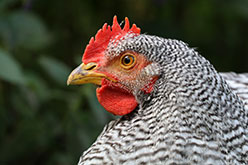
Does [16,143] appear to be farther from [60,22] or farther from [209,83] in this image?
[209,83]

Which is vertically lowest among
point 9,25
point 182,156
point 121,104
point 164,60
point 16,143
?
point 16,143

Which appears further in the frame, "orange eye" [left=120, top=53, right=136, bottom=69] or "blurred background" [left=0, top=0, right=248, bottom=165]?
"blurred background" [left=0, top=0, right=248, bottom=165]

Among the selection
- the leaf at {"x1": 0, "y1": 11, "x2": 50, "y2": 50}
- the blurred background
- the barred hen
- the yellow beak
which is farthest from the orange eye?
the leaf at {"x1": 0, "y1": 11, "x2": 50, "y2": 50}

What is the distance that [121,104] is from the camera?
2.14 metres

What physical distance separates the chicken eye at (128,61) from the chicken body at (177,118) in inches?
1.3

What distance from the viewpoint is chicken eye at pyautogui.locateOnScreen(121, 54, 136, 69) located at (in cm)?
206

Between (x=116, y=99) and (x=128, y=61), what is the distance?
0.23 meters

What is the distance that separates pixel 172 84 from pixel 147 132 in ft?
0.86

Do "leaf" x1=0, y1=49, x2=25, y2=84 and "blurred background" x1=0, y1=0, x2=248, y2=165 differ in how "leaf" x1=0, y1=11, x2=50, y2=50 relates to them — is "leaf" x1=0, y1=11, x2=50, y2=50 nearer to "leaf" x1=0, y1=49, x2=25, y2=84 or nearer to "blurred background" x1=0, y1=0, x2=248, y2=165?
"blurred background" x1=0, y1=0, x2=248, y2=165

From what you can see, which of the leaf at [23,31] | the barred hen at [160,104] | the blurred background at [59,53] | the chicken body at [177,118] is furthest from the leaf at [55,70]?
the chicken body at [177,118]

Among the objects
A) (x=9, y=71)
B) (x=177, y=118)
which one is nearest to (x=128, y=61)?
(x=177, y=118)

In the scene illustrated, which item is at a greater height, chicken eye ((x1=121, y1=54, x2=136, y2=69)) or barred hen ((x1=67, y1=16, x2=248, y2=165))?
chicken eye ((x1=121, y1=54, x2=136, y2=69))

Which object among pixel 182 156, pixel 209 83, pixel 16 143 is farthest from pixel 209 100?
pixel 16 143

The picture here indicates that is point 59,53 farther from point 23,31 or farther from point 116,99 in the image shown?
point 116,99
